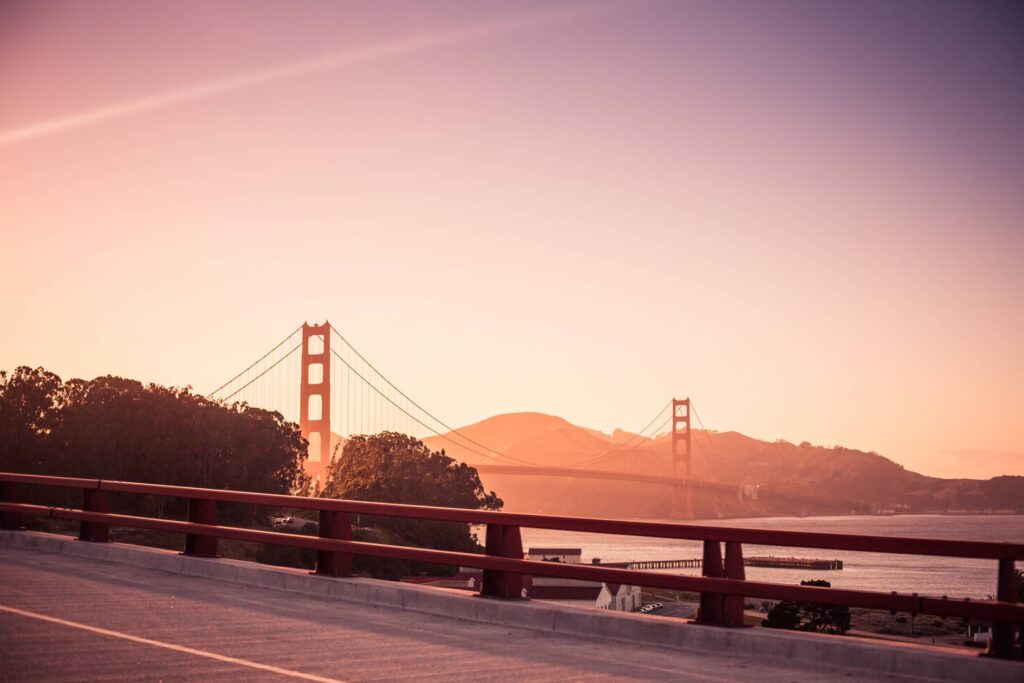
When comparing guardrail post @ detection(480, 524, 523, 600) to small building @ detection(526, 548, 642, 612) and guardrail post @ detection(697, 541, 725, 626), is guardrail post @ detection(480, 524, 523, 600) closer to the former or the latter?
guardrail post @ detection(697, 541, 725, 626)

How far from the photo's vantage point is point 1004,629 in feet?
30.0

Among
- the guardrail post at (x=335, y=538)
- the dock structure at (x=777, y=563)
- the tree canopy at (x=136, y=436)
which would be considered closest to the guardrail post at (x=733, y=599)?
the guardrail post at (x=335, y=538)

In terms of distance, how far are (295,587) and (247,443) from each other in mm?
80416

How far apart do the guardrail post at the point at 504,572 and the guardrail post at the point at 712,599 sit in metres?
2.41

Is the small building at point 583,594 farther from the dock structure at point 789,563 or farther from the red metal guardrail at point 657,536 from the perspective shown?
the dock structure at point 789,563

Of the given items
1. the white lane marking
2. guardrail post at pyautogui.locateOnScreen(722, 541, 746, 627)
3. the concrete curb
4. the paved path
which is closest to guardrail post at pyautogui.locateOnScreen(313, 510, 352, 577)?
the concrete curb

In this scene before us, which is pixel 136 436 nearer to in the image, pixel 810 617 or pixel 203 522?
pixel 810 617

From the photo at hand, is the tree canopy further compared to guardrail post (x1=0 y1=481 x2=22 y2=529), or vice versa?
the tree canopy

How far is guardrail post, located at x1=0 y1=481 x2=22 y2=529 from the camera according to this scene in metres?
20.6

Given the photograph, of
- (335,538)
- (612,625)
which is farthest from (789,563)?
(612,625)

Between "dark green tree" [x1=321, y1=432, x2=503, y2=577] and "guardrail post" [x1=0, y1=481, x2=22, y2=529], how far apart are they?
8065 centimetres

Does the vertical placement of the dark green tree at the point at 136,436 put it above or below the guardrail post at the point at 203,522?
above

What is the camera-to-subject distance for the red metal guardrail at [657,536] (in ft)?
30.8

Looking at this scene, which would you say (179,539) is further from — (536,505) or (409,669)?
(536,505)
